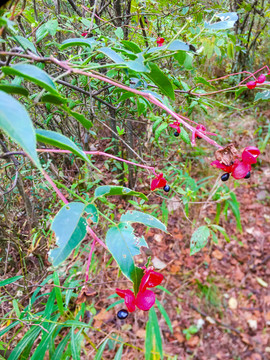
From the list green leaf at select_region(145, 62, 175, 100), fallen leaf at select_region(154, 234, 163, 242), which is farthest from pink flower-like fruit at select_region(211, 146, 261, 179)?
fallen leaf at select_region(154, 234, 163, 242)

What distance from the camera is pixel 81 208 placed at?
36 cm

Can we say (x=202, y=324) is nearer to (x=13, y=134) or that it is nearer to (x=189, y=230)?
(x=189, y=230)

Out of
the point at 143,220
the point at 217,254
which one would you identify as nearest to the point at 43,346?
the point at 143,220

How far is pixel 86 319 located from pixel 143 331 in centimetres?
32

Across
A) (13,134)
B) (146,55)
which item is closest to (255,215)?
(146,55)

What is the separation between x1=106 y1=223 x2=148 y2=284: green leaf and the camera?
34 centimetres

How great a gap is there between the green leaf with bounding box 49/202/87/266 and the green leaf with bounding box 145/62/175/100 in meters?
0.31

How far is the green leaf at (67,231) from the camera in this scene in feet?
1.02

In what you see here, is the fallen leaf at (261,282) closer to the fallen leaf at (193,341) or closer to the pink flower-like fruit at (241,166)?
the fallen leaf at (193,341)

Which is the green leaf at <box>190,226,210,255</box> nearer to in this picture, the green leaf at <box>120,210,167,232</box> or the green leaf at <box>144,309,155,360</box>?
the green leaf at <box>144,309,155,360</box>

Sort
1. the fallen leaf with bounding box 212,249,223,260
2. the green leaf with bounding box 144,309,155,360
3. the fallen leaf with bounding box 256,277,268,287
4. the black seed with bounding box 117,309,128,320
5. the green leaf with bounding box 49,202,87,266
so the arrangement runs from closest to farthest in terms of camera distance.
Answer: the green leaf with bounding box 49,202,87,266, the black seed with bounding box 117,309,128,320, the green leaf with bounding box 144,309,155,360, the fallen leaf with bounding box 256,277,268,287, the fallen leaf with bounding box 212,249,223,260

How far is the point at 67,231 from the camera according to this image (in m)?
0.32

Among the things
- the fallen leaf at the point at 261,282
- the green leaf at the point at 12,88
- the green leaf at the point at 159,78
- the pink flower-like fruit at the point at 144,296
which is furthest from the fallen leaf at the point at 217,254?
the green leaf at the point at 12,88

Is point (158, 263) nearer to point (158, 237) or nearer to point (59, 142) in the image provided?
point (158, 237)
